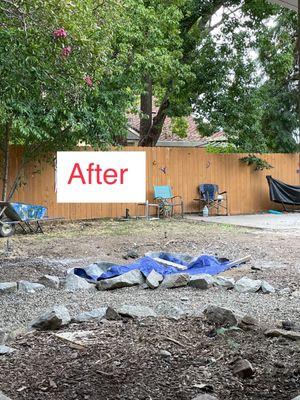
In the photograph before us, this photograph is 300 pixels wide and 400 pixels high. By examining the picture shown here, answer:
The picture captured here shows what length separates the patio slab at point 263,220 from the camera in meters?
13.2

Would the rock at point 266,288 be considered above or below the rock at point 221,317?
below

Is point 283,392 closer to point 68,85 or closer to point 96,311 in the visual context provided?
point 96,311

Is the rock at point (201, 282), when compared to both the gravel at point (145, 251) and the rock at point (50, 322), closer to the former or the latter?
the gravel at point (145, 251)

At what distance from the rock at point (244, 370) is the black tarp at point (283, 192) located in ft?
49.2

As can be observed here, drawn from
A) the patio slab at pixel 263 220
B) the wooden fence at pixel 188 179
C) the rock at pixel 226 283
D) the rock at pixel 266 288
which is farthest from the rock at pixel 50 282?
the wooden fence at pixel 188 179

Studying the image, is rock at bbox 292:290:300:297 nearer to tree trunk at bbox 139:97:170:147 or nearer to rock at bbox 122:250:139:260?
rock at bbox 122:250:139:260

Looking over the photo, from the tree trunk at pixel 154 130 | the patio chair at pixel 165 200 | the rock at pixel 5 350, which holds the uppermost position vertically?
the tree trunk at pixel 154 130

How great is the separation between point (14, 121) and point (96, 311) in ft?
22.8

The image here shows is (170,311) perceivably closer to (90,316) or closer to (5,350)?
(90,316)

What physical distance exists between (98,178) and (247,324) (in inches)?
333

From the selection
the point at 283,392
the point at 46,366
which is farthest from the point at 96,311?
the point at 283,392

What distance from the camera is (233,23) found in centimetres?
1702

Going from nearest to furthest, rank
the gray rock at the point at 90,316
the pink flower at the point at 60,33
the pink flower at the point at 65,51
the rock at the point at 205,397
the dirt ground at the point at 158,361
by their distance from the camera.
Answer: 1. the rock at the point at 205,397
2. the dirt ground at the point at 158,361
3. the gray rock at the point at 90,316
4. the pink flower at the point at 60,33
5. the pink flower at the point at 65,51

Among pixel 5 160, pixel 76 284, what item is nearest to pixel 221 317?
pixel 76 284
